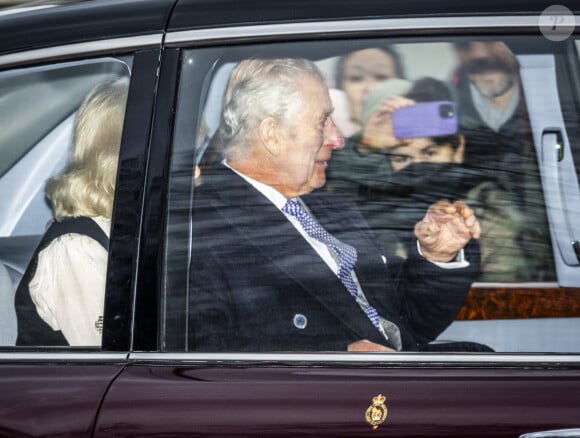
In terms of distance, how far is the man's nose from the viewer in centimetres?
230

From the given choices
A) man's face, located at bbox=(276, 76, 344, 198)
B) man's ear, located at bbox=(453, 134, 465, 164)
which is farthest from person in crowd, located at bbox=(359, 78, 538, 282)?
man's face, located at bbox=(276, 76, 344, 198)

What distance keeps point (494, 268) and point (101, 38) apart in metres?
0.99

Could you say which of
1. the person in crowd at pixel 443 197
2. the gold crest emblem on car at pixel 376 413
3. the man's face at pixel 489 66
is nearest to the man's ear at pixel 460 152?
the person in crowd at pixel 443 197

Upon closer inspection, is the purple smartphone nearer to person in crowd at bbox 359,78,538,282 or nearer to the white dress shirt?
person in crowd at bbox 359,78,538,282

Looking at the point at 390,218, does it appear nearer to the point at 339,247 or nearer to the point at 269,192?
the point at 339,247

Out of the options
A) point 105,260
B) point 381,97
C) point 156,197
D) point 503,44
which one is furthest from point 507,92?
point 105,260

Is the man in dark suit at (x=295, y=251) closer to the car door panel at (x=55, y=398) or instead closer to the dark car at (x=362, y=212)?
the dark car at (x=362, y=212)

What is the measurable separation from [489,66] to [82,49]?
89 centimetres

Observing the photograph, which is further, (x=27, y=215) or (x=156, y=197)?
(x=27, y=215)

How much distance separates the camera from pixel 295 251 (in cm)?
229

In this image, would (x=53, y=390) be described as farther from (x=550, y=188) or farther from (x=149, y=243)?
(x=550, y=188)

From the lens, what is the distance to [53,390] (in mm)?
2250

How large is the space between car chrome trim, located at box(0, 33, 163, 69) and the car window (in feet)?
0.56

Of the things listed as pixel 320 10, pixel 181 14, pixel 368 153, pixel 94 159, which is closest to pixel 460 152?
pixel 368 153
